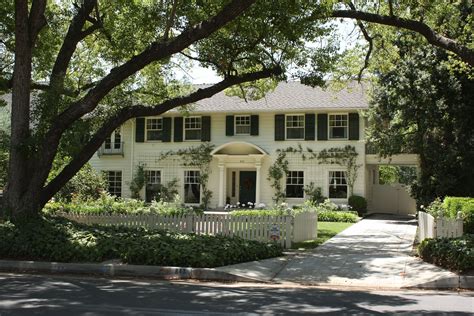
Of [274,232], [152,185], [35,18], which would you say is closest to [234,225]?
[274,232]

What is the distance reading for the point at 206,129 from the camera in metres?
32.4

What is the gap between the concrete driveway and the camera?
10248 mm

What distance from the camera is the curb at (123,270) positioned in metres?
10.6

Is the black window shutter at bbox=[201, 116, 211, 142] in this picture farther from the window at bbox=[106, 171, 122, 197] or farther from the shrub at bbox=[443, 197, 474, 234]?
the shrub at bbox=[443, 197, 474, 234]

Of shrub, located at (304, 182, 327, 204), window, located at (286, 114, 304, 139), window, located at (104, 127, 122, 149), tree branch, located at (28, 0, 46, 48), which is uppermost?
tree branch, located at (28, 0, 46, 48)

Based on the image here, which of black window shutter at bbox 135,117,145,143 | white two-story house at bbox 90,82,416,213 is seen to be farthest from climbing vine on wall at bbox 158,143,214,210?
black window shutter at bbox 135,117,145,143

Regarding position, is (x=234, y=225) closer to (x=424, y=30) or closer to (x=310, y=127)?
(x=424, y=30)

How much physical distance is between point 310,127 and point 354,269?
1978cm

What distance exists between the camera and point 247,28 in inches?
594

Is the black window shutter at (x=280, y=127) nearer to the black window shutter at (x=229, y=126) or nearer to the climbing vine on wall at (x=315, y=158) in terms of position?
the climbing vine on wall at (x=315, y=158)

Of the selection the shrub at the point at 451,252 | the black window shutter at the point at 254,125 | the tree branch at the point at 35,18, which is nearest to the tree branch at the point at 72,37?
the tree branch at the point at 35,18

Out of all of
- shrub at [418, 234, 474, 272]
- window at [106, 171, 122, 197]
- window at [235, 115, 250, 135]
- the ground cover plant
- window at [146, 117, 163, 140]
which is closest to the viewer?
shrub at [418, 234, 474, 272]

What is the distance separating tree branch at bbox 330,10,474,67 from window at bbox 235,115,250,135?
54.9 ft

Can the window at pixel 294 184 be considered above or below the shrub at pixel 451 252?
above
